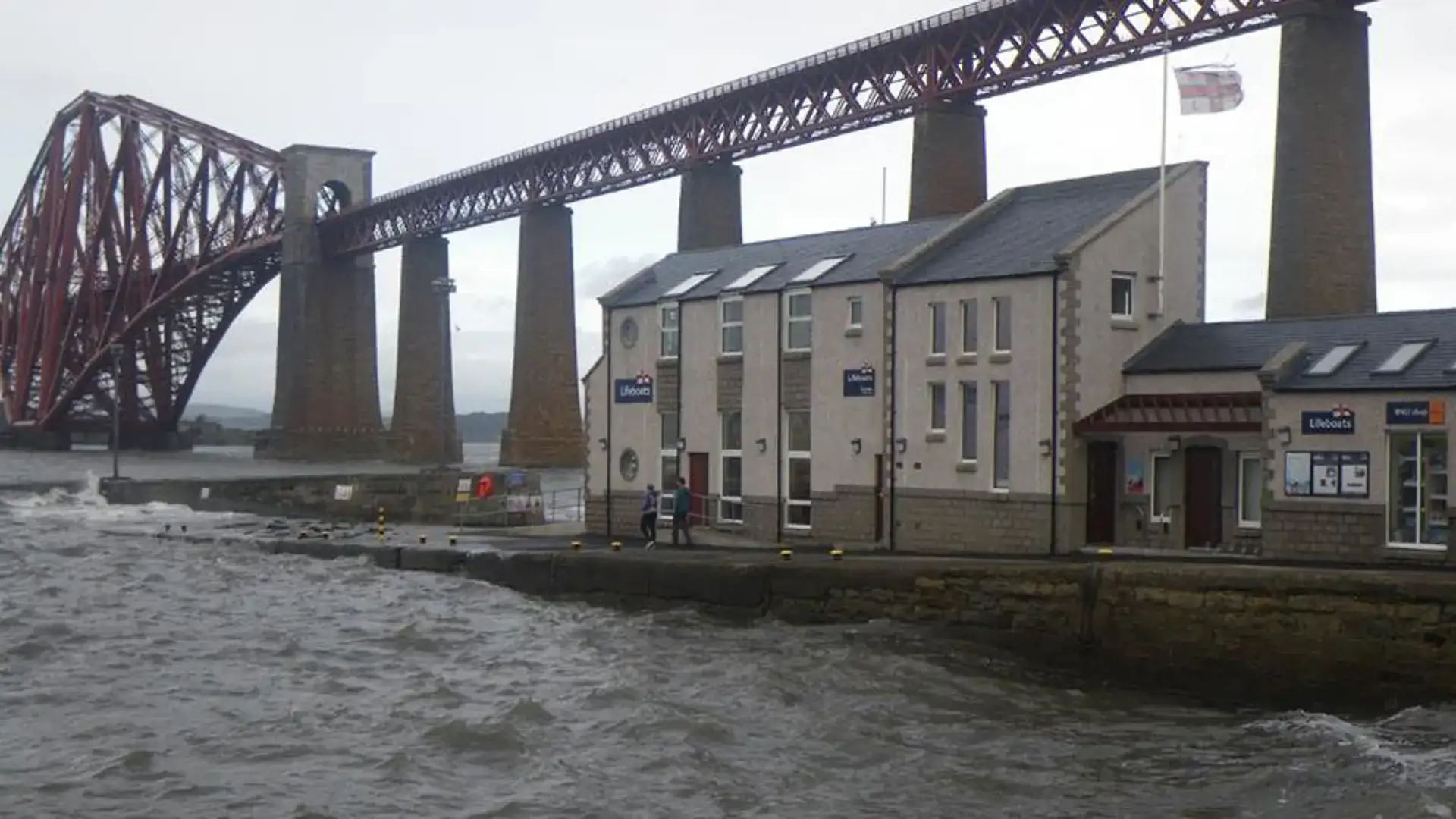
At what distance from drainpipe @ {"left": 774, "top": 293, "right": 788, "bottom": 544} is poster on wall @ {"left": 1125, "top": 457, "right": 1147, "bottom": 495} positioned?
349 inches

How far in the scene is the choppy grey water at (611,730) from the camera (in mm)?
18016

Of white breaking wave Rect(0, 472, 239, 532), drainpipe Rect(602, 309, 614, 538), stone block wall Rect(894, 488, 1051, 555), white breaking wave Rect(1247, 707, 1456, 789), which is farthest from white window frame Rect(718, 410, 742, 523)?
white breaking wave Rect(1247, 707, 1456, 789)

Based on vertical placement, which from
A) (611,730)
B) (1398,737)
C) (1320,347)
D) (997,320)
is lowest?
(611,730)

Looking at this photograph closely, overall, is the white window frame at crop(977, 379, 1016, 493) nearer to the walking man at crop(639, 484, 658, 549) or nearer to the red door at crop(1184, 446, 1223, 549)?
the red door at crop(1184, 446, 1223, 549)

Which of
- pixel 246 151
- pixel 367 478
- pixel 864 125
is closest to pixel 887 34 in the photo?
pixel 864 125

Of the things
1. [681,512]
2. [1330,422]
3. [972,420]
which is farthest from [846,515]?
[1330,422]

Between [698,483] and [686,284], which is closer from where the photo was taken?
[698,483]

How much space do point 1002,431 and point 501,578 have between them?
10.9 metres

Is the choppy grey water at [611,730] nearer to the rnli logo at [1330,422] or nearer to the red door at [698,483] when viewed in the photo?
the rnli logo at [1330,422]

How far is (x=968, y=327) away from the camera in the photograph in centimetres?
3512

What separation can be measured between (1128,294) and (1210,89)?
585cm

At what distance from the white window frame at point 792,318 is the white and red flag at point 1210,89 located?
9237mm

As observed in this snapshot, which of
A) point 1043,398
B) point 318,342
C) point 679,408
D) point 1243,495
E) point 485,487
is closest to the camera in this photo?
point 1243,495

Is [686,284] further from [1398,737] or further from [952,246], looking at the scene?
[1398,737]
